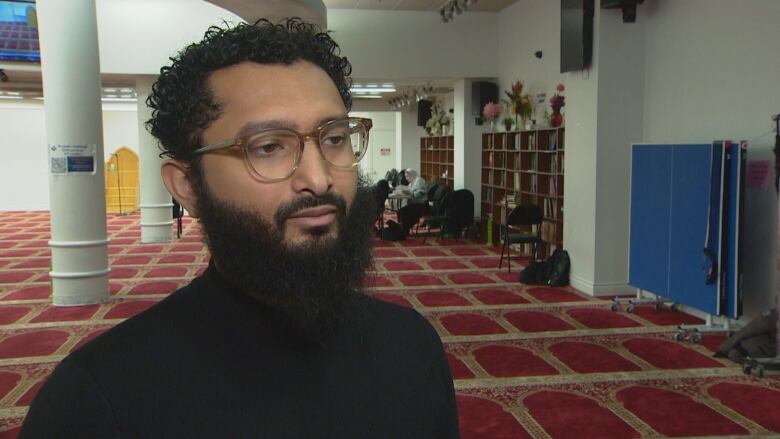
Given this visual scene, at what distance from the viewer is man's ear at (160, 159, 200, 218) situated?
112 centimetres

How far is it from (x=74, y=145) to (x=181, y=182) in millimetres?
6365

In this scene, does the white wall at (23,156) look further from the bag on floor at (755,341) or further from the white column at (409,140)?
the bag on floor at (755,341)

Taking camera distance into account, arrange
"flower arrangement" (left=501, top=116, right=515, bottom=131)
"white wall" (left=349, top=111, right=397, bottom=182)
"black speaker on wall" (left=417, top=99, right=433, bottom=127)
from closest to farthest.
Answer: "flower arrangement" (left=501, top=116, right=515, bottom=131) < "black speaker on wall" (left=417, top=99, right=433, bottom=127) < "white wall" (left=349, top=111, right=397, bottom=182)

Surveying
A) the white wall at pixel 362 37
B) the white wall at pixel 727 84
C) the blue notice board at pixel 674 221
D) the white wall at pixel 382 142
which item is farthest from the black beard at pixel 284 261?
the white wall at pixel 382 142

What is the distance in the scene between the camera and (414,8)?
1129 centimetres

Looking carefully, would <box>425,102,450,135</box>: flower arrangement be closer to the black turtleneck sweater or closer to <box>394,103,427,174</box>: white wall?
<box>394,103,427,174</box>: white wall

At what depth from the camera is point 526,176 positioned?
1064 centimetres

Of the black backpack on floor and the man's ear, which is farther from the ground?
the man's ear

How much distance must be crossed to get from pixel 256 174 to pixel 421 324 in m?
0.41

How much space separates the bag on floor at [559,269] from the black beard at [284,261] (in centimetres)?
733

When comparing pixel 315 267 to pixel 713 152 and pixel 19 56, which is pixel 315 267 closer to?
pixel 713 152

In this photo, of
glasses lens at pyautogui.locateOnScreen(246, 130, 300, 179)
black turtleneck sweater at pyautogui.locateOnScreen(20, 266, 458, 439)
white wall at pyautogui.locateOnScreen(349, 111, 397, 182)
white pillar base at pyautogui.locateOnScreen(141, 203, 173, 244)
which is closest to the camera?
black turtleneck sweater at pyautogui.locateOnScreen(20, 266, 458, 439)

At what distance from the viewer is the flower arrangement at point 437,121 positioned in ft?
53.4

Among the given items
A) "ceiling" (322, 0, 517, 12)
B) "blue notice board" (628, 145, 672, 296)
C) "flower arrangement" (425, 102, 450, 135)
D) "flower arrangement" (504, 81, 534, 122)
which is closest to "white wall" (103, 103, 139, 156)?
"flower arrangement" (425, 102, 450, 135)
